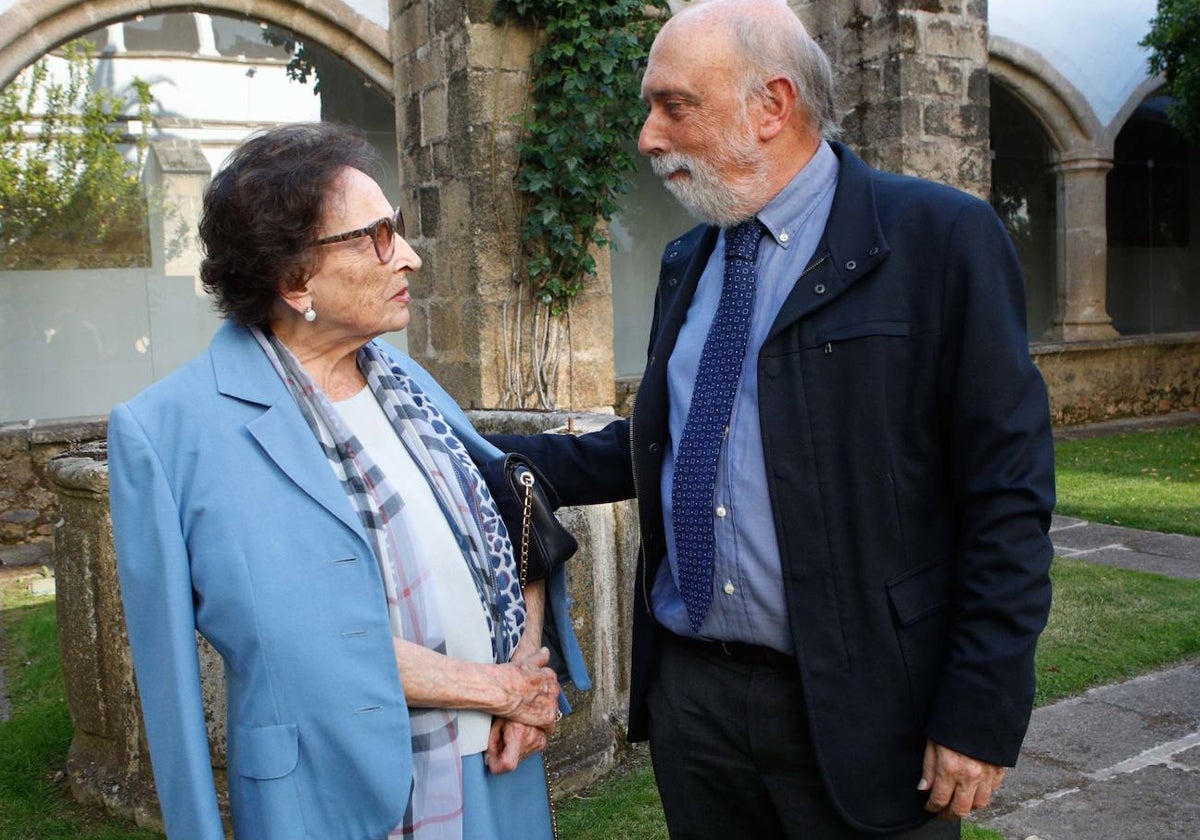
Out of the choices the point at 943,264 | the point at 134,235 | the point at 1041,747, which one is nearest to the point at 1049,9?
the point at 134,235

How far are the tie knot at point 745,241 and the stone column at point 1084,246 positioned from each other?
1214 centimetres

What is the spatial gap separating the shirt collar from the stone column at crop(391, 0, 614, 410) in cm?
529

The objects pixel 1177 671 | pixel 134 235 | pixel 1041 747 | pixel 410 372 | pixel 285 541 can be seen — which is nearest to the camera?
pixel 285 541

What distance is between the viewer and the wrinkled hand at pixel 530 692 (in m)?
2.07

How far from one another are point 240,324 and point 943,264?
122cm

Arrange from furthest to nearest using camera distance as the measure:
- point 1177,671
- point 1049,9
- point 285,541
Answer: point 1049,9, point 1177,671, point 285,541

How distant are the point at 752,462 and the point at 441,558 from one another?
0.56m

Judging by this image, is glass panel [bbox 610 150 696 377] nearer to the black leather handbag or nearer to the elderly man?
the black leather handbag

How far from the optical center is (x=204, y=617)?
183cm

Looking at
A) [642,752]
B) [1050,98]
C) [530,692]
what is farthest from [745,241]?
[1050,98]

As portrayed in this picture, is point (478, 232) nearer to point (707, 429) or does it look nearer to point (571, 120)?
point (571, 120)

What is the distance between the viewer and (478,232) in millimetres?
7258

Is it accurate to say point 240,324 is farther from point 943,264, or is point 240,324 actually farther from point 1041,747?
point 1041,747

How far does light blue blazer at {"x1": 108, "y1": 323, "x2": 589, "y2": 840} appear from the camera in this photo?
180 cm
